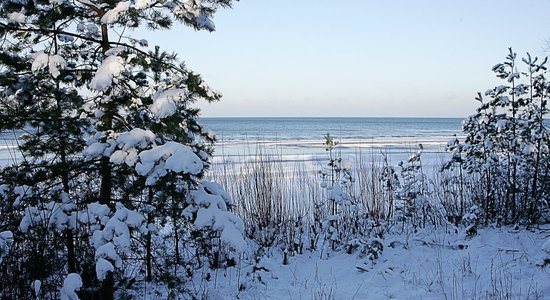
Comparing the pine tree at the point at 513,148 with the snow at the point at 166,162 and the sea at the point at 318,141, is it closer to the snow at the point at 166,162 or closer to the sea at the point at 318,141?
the sea at the point at 318,141

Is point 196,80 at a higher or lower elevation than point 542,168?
higher

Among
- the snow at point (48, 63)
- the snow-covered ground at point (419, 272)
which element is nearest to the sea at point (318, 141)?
the snow-covered ground at point (419, 272)

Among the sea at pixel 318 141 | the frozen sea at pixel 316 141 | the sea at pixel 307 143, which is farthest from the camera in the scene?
the frozen sea at pixel 316 141

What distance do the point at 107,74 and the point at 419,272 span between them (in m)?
3.94

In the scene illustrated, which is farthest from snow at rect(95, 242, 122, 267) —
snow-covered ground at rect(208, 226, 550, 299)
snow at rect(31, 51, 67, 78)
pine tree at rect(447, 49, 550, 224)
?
pine tree at rect(447, 49, 550, 224)

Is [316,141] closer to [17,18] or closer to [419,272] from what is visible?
[419,272]

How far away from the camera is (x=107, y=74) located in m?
2.81

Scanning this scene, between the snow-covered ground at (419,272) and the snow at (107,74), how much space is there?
2.56 m

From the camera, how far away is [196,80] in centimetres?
347

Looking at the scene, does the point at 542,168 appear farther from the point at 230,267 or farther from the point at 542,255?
the point at 230,267

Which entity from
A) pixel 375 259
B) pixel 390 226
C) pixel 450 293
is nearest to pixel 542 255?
pixel 450 293

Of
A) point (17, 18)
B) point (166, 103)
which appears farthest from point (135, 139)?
point (17, 18)

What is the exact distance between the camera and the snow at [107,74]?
2779mm

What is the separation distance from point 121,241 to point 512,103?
5.76m
